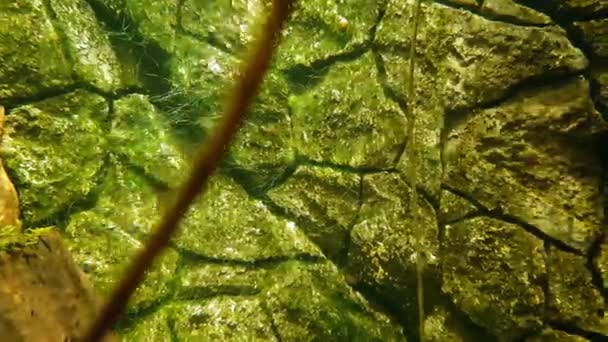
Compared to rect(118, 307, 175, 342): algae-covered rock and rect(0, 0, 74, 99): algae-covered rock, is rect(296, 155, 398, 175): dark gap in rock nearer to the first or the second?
rect(118, 307, 175, 342): algae-covered rock

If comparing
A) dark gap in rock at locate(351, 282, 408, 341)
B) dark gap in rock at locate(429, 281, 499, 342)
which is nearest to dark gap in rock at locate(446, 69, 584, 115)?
dark gap in rock at locate(429, 281, 499, 342)

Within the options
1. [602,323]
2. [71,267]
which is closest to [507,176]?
[602,323]

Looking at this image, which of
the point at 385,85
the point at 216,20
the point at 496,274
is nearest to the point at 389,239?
the point at 496,274

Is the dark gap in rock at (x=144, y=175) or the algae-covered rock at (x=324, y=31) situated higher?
the algae-covered rock at (x=324, y=31)

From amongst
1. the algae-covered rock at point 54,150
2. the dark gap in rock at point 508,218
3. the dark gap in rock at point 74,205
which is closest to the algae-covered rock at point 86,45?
the algae-covered rock at point 54,150

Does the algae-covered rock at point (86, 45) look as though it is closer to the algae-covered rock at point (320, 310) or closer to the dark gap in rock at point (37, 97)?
the dark gap in rock at point (37, 97)

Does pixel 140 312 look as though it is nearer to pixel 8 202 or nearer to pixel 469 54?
pixel 8 202
